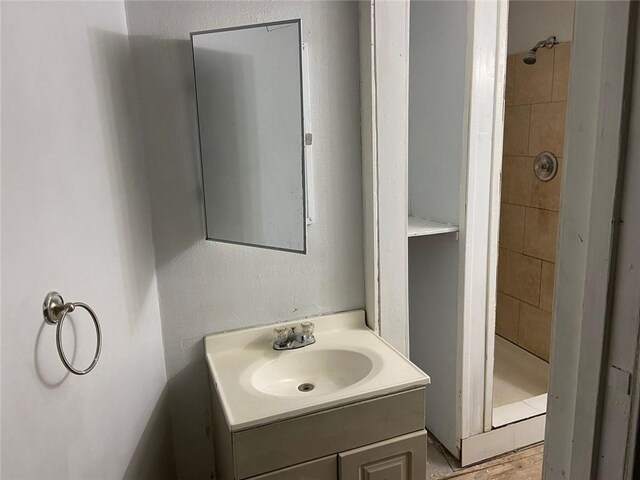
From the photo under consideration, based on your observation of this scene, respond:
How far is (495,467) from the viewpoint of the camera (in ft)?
6.31

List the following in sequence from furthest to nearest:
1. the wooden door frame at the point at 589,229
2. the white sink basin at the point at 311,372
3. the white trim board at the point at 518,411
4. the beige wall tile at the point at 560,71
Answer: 1. the beige wall tile at the point at 560,71
2. the white trim board at the point at 518,411
3. the white sink basin at the point at 311,372
4. the wooden door frame at the point at 589,229

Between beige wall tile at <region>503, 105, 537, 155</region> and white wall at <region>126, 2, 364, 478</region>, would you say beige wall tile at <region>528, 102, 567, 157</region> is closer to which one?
beige wall tile at <region>503, 105, 537, 155</region>

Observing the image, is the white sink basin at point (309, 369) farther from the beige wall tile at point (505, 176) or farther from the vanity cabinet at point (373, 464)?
the beige wall tile at point (505, 176)

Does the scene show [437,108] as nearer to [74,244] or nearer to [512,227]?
[512,227]

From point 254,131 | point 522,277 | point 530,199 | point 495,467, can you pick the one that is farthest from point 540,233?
point 254,131

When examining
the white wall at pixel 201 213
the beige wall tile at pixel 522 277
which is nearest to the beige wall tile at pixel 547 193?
the beige wall tile at pixel 522 277

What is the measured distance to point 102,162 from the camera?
1117 mm

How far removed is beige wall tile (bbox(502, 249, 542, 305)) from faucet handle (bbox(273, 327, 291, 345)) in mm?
1593

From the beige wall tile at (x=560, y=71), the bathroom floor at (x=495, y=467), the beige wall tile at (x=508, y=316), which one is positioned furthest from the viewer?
the beige wall tile at (x=508, y=316)

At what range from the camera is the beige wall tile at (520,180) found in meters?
2.61

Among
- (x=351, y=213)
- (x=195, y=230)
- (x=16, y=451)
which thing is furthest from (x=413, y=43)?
(x=16, y=451)

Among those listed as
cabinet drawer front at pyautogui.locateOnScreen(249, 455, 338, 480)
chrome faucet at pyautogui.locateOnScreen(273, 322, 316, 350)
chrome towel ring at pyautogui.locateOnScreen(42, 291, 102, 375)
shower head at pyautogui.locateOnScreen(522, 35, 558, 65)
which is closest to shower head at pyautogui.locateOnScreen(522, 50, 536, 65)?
shower head at pyautogui.locateOnScreen(522, 35, 558, 65)

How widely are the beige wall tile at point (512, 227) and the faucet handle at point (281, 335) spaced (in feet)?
5.41

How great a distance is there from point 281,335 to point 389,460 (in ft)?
1.64
